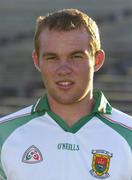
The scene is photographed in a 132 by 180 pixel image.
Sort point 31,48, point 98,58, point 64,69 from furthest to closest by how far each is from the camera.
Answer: point 31,48, point 98,58, point 64,69

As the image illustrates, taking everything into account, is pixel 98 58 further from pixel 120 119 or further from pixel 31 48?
pixel 31 48

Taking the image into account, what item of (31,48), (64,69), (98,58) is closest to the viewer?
(64,69)

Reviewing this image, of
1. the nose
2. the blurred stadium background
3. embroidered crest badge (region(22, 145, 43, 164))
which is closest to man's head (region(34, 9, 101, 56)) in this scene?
the nose

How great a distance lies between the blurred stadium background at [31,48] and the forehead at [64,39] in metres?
6.54

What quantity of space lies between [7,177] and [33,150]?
0.13 metres

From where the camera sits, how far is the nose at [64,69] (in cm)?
222

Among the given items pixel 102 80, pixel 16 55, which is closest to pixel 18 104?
pixel 102 80

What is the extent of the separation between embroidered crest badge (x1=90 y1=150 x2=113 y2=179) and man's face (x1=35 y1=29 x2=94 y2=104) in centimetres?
22

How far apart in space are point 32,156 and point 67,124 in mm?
178

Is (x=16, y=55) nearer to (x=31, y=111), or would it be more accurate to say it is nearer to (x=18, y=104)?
(x=18, y=104)

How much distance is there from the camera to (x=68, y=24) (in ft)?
7.44

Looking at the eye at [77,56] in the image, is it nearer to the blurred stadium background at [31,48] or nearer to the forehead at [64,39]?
the forehead at [64,39]

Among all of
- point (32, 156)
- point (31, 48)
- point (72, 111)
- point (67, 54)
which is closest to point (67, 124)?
point (72, 111)

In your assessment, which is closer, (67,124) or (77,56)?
(77,56)
